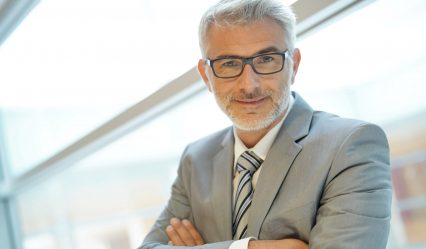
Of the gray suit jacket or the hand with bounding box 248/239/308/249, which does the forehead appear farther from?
the hand with bounding box 248/239/308/249

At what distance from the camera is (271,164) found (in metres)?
1.66

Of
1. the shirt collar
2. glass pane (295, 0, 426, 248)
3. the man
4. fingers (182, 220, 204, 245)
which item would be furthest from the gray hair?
fingers (182, 220, 204, 245)

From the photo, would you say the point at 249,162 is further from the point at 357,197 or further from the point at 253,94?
the point at 357,197

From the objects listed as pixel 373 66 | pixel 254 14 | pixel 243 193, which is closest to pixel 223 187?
pixel 243 193

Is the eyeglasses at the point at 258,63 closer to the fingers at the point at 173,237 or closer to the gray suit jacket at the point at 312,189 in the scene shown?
the gray suit jacket at the point at 312,189

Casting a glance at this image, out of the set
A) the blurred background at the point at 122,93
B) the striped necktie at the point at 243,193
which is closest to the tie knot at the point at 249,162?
the striped necktie at the point at 243,193

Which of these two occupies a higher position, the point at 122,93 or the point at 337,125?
the point at 122,93

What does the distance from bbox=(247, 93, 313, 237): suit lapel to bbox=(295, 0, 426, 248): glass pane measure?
66 cm

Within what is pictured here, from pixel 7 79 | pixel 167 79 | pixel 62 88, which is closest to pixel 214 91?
pixel 167 79

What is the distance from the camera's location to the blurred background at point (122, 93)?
3.07 metres

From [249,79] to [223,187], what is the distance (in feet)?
1.32

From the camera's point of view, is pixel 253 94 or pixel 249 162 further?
pixel 249 162

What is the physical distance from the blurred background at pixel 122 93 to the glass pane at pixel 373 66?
0.02 meters

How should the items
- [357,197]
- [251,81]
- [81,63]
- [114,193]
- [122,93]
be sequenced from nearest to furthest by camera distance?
[357,197] → [251,81] → [122,93] → [81,63] → [114,193]
